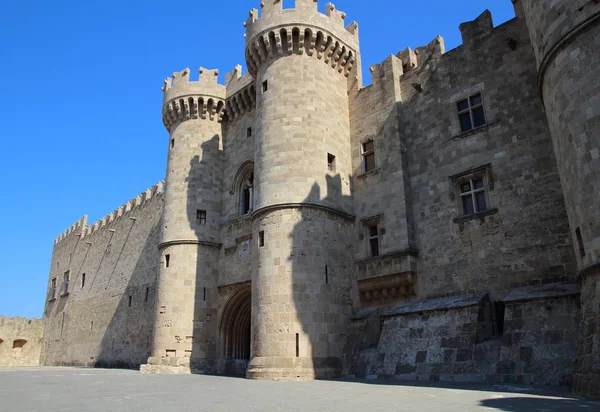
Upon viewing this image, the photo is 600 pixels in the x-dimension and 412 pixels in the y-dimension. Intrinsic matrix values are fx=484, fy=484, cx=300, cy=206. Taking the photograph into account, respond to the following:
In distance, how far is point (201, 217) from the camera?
18906mm

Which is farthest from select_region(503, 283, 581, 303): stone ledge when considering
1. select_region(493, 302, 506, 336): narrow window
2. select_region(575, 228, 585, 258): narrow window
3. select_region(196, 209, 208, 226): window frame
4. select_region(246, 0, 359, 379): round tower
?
select_region(196, 209, 208, 226): window frame

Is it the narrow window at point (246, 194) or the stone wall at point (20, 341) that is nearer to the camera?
the narrow window at point (246, 194)

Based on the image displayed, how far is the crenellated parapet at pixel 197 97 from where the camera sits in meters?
20.0

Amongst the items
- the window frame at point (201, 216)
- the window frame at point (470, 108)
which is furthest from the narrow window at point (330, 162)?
the window frame at point (201, 216)

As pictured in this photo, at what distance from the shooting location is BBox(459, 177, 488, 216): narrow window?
508 inches

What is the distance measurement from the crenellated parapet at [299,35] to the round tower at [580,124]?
7765 mm

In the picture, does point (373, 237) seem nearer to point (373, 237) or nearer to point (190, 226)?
point (373, 237)

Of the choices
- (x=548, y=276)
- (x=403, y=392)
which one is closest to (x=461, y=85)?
(x=548, y=276)

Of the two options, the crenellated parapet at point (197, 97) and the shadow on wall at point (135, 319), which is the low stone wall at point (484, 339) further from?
the shadow on wall at point (135, 319)

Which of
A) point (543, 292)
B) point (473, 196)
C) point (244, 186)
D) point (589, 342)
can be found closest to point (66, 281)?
point (244, 186)

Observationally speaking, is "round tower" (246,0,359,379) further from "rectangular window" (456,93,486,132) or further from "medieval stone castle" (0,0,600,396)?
"rectangular window" (456,93,486,132)

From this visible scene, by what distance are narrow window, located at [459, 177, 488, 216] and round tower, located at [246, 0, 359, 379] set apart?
3551mm

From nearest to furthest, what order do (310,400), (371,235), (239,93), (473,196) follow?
(310,400)
(473,196)
(371,235)
(239,93)

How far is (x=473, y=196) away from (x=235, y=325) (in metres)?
9.56
